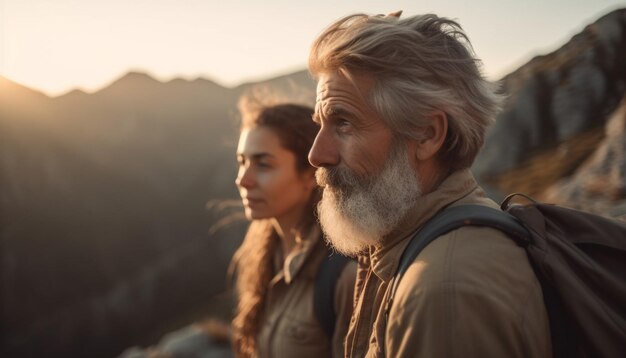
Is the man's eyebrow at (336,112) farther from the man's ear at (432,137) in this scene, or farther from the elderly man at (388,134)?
the man's ear at (432,137)

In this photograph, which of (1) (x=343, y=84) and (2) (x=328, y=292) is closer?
(1) (x=343, y=84)

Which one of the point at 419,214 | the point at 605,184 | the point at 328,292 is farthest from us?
the point at 605,184

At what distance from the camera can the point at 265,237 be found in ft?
14.4

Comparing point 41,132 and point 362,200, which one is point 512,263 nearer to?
point 362,200

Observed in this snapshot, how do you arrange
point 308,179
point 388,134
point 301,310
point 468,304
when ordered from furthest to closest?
point 308,179, point 301,310, point 388,134, point 468,304

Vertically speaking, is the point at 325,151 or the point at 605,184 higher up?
the point at 325,151

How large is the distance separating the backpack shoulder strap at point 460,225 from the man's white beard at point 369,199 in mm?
308

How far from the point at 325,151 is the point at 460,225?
2.84 ft

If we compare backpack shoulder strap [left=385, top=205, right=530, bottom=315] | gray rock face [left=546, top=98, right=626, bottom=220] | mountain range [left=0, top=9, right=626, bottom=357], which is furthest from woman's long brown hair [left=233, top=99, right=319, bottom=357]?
gray rock face [left=546, top=98, right=626, bottom=220]

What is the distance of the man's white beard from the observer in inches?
84.1

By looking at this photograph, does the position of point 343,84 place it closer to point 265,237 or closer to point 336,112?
point 336,112

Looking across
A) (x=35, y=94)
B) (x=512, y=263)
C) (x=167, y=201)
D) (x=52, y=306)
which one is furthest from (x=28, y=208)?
(x=512, y=263)

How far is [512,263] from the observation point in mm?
1545

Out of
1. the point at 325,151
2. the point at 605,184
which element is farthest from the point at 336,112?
the point at 605,184
